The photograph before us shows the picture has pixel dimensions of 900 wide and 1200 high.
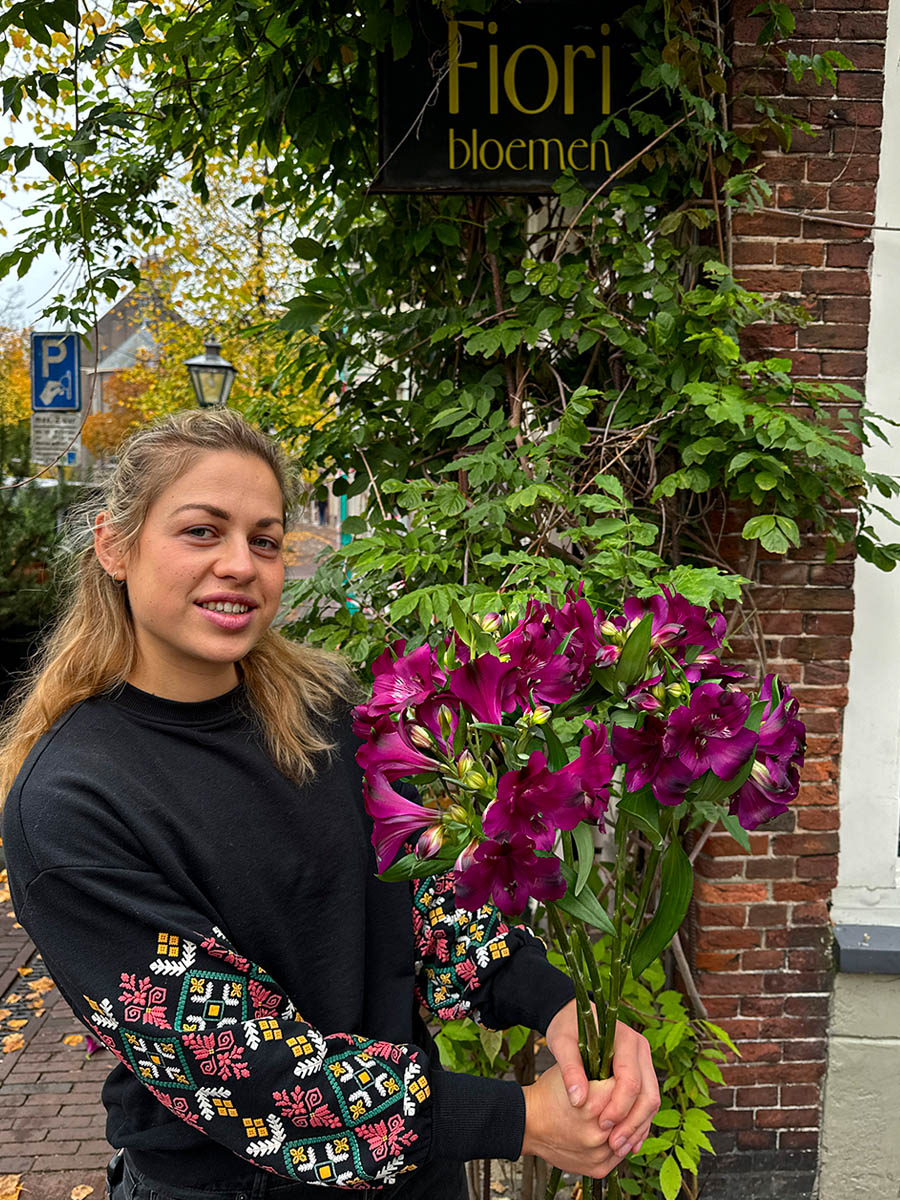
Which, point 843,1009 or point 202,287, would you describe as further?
point 202,287

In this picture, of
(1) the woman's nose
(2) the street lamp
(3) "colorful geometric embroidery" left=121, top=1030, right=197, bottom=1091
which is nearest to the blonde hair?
(1) the woman's nose

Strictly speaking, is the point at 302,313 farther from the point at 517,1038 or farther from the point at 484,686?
the point at 484,686

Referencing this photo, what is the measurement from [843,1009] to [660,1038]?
0.58 metres

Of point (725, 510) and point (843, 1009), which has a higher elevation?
point (725, 510)

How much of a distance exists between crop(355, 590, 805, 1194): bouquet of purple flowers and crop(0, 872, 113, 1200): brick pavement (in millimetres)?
3177

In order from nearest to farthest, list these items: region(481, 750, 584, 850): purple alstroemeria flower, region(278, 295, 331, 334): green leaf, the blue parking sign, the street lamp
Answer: region(481, 750, 584, 850): purple alstroemeria flower → region(278, 295, 331, 334): green leaf → the blue parking sign → the street lamp

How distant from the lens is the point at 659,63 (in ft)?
9.20

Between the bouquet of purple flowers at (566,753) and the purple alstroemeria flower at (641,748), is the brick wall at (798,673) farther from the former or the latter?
the purple alstroemeria flower at (641,748)

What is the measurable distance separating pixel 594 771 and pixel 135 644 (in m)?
0.81

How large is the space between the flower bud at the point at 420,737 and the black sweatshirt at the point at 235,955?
42cm

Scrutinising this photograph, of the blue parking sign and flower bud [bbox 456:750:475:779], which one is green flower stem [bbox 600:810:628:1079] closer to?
flower bud [bbox 456:750:475:779]

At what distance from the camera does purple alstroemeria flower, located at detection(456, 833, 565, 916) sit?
3.69ft

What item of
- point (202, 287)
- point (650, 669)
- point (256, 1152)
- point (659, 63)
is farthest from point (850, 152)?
point (202, 287)

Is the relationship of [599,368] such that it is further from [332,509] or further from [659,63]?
[332,509]
